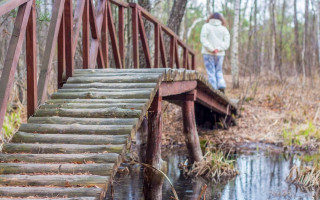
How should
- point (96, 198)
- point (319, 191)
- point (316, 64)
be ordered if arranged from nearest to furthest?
point (96, 198) < point (319, 191) < point (316, 64)

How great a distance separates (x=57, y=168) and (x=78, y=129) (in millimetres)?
601

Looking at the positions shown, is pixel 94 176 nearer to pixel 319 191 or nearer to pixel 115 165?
pixel 115 165

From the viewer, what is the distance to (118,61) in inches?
258

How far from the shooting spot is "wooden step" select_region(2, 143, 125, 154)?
3.86 m

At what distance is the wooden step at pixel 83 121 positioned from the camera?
4223 mm

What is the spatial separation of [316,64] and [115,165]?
43.2ft

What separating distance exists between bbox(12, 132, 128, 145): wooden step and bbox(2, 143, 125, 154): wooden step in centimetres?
8

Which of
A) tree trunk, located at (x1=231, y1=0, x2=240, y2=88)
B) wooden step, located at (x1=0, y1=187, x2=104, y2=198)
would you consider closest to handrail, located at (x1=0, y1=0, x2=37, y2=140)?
wooden step, located at (x1=0, y1=187, x2=104, y2=198)

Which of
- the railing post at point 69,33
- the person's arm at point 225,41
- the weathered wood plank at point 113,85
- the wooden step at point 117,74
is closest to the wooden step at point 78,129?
the weathered wood plank at point 113,85

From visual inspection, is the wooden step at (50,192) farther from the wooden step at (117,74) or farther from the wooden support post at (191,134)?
the wooden support post at (191,134)

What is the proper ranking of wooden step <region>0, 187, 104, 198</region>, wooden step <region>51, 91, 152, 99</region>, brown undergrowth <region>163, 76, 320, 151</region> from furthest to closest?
brown undergrowth <region>163, 76, 320, 151</region>
wooden step <region>51, 91, 152, 99</region>
wooden step <region>0, 187, 104, 198</region>

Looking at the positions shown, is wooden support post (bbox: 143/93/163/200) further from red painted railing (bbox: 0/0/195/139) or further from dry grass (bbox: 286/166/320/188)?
dry grass (bbox: 286/166/320/188)

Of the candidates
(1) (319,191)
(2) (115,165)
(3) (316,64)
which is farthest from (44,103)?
(3) (316,64)

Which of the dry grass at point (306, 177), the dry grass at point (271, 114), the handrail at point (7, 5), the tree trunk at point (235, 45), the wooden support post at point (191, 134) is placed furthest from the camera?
the tree trunk at point (235, 45)
